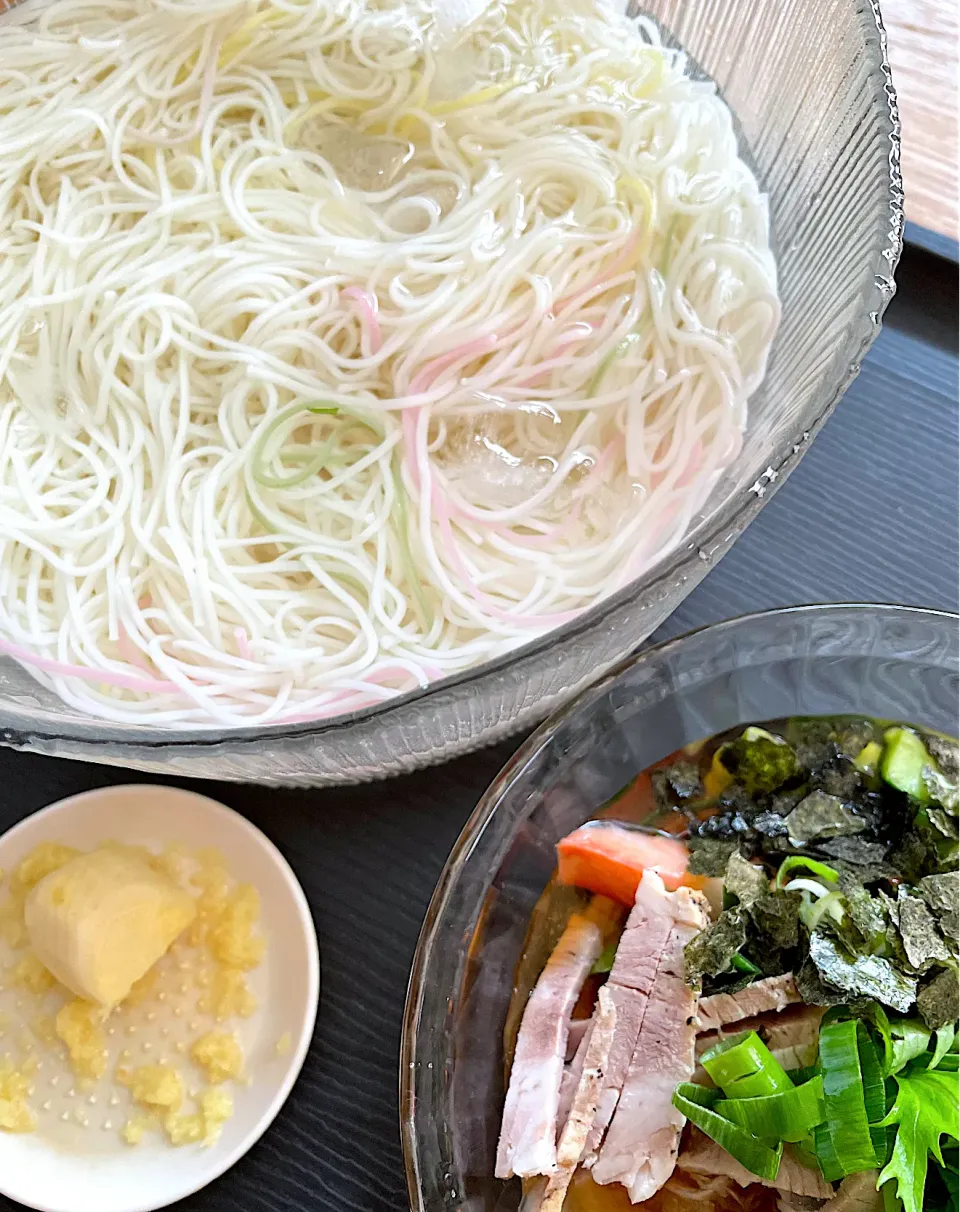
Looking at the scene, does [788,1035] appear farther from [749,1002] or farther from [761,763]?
[761,763]

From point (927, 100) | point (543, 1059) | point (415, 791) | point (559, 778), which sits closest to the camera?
point (543, 1059)

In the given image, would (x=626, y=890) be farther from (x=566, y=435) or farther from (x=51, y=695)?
(x=51, y=695)

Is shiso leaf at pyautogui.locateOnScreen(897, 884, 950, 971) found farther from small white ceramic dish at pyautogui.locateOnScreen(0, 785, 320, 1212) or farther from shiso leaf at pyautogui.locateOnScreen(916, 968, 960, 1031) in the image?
small white ceramic dish at pyautogui.locateOnScreen(0, 785, 320, 1212)

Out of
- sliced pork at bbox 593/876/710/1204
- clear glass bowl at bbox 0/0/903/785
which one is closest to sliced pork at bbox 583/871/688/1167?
sliced pork at bbox 593/876/710/1204

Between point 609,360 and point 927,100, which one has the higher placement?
point 927,100

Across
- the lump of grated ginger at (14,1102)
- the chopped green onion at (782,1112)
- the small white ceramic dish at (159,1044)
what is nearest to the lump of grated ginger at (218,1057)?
the small white ceramic dish at (159,1044)

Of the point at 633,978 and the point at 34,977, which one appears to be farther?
the point at 34,977

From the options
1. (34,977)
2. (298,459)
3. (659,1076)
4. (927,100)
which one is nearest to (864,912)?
(659,1076)
